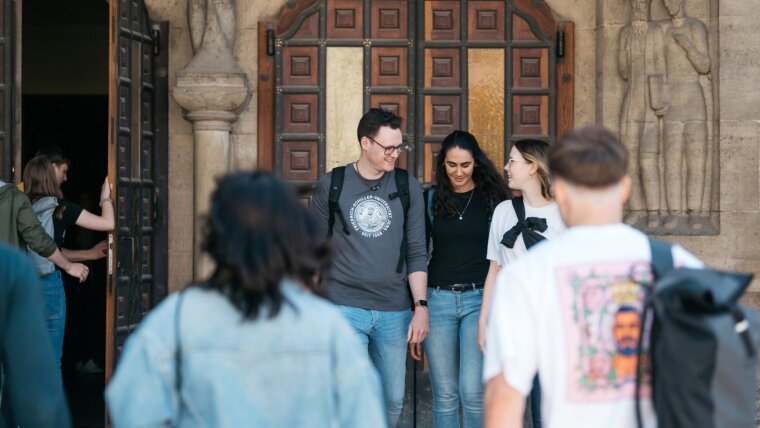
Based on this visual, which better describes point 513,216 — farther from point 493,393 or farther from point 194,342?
point 194,342

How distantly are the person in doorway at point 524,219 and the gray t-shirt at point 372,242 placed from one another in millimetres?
403

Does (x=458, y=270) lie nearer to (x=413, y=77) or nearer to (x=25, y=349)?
(x=413, y=77)

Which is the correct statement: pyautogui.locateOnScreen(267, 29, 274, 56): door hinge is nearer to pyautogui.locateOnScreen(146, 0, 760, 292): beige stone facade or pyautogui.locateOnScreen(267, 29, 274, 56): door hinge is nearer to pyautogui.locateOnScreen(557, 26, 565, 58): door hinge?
pyautogui.locateOnScreen(146, 0, 760, 292): beige stone facade

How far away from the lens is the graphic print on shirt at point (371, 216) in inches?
233

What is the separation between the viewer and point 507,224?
229 inches

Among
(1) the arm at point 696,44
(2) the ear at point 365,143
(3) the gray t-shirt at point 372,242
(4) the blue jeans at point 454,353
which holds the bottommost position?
(4) the blue jeans at point 454,353

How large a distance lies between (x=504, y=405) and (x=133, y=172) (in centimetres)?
544

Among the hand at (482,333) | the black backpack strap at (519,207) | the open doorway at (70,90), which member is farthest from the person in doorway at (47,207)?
the open doorway at (70,90)

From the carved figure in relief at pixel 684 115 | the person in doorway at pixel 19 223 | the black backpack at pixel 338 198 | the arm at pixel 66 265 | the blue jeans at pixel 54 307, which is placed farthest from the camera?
the carved figure in relief at pixel 684 115

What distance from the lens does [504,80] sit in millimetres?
8523

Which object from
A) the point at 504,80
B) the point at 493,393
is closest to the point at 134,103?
the point at 504,80

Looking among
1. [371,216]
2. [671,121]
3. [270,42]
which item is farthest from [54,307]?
[671,121]

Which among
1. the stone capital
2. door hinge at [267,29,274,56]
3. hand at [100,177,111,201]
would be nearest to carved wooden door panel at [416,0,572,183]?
door hinge at [267,29,274,56]

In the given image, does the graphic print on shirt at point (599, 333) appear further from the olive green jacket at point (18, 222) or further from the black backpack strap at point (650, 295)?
the olive green jacket at point (18, 222)
